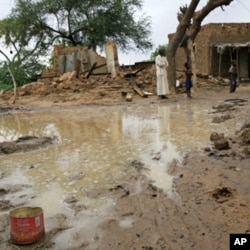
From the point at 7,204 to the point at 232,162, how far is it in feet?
9.59

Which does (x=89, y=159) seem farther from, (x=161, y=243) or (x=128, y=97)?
(x=128, y=97)

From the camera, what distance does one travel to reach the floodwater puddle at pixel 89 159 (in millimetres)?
4340

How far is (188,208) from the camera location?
4109 mm

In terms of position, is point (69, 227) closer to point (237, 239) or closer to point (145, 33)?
point (237, 239)

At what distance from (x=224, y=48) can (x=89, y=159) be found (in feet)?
60.1

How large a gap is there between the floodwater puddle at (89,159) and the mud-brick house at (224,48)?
13288 mm

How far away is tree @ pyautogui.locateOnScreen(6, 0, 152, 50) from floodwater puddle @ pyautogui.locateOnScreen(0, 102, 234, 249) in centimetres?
1917

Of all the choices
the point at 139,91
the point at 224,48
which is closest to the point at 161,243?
the point at 139,91

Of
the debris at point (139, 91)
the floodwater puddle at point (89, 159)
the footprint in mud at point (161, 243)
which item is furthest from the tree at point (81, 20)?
the footprint in mud at point (161, 243)

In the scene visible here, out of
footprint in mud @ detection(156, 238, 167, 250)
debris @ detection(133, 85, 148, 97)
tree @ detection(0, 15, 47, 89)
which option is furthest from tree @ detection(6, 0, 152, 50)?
footprint in mud @ detection(156, 238, 167, 250)

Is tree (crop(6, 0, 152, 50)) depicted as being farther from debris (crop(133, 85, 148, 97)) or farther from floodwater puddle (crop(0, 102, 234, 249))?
floodwater puddle (crop(0, 102, 234, 249))

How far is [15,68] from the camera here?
3111cm

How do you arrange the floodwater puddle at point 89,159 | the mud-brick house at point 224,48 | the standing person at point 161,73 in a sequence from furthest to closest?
the mud-brick house at point 224,48 → the standing person at point 161,73 → the floodwater puddle at point 89,159

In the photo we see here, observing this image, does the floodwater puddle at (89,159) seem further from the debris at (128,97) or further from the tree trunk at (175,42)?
the tree trunk at (175,42)
